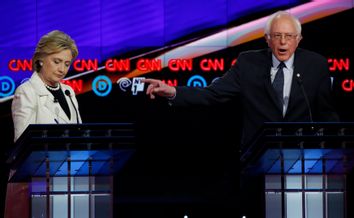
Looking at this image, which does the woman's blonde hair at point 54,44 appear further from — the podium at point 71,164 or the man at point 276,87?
the podium at point 71,164

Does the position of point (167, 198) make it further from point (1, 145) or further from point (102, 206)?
point (102, 206)

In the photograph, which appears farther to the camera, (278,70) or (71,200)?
(278,70)

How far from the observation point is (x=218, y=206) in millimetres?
8469

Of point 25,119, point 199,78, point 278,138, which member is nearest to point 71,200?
point 25,119

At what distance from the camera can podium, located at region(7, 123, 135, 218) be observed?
13.3ft

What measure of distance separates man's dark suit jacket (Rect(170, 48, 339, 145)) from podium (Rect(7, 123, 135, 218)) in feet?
2.35

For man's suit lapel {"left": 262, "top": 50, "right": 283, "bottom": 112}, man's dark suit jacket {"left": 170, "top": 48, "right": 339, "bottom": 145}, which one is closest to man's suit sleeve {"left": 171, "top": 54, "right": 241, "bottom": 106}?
man's dark suit jacket {"left": 170, "top": 48, "right": 339, "bottom": 145}

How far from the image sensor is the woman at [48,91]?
4.73 m

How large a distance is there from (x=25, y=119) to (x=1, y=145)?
12.8 ft

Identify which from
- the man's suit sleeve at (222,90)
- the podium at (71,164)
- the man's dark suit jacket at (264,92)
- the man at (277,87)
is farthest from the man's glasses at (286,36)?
the podium at (71,164)

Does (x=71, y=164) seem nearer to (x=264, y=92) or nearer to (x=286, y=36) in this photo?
(x=264, y=92)

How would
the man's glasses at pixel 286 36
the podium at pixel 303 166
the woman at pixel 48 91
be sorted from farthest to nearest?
the man's glasses at pixel 286 36 < the woman at pixel 48 91 < the podium at pixel 303 166

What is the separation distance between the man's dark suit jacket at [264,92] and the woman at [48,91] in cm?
50

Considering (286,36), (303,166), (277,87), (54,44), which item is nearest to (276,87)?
(277,87)
